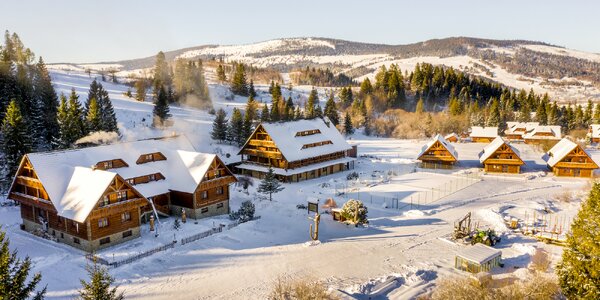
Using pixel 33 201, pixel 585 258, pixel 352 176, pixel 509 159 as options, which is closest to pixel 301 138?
pixel 352 176

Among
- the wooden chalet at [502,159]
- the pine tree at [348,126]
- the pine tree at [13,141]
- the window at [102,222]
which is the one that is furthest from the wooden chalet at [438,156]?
the pine tree at [13,141]

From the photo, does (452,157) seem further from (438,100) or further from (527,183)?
(438,100)

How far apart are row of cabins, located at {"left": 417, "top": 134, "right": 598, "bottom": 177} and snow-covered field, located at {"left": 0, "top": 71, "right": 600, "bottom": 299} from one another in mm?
3352

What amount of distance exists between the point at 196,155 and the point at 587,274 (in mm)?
29843

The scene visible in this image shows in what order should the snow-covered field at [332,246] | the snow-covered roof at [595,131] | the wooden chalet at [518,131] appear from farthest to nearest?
the wooden chalet at [518,131] < the snow-covered roof at [595,131] < the snow-covered field at [332,246]

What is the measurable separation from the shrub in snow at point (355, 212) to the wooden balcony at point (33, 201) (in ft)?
72.7

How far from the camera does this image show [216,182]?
3812 cm

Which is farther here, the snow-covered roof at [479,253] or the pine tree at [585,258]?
the snow-covered roof at [479,253]

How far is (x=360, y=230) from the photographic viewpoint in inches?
1374

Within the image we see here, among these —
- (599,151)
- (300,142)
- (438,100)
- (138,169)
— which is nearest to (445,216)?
(300,142)

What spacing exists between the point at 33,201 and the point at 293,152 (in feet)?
94.8

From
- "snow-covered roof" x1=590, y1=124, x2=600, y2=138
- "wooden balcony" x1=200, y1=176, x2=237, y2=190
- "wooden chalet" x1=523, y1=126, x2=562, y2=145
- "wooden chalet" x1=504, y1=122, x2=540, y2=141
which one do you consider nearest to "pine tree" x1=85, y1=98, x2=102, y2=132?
"wooden balcony" x1=200, y1=176, x2=237, y2=190

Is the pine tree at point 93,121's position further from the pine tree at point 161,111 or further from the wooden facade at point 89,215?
the wooden facade at point 89,215

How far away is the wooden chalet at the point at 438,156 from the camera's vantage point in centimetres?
6097
